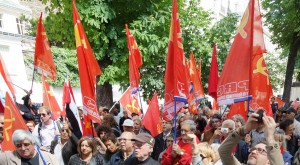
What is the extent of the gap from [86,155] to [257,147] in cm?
258

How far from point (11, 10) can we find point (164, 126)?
804 inches

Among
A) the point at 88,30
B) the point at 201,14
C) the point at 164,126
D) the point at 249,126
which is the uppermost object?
the point at 201,14

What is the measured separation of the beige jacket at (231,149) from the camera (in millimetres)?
3195

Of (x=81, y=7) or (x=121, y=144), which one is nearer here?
(x=121, y=144)

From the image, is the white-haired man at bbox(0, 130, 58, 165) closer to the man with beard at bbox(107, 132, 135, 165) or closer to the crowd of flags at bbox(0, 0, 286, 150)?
the crowd of flags at bbox(0, 0, 286, 150)

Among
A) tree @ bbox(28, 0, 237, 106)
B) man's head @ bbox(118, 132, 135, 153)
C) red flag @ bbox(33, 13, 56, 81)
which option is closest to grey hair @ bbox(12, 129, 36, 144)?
man's head @ bbox(118, 132, 135, 153)

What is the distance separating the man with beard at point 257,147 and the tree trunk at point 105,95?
10704 millimetres

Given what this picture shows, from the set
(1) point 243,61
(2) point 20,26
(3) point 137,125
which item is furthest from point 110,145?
(2) point 20,26

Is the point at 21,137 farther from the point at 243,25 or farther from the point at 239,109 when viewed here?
the point at 239,109

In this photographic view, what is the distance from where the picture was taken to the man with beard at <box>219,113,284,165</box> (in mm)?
3193

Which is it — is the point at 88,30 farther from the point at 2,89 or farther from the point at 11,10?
the point at 11,10

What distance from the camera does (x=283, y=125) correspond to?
285 inches

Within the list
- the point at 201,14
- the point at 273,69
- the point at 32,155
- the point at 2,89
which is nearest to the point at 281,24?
the point at 201,14

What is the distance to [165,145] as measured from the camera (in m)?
7.61
